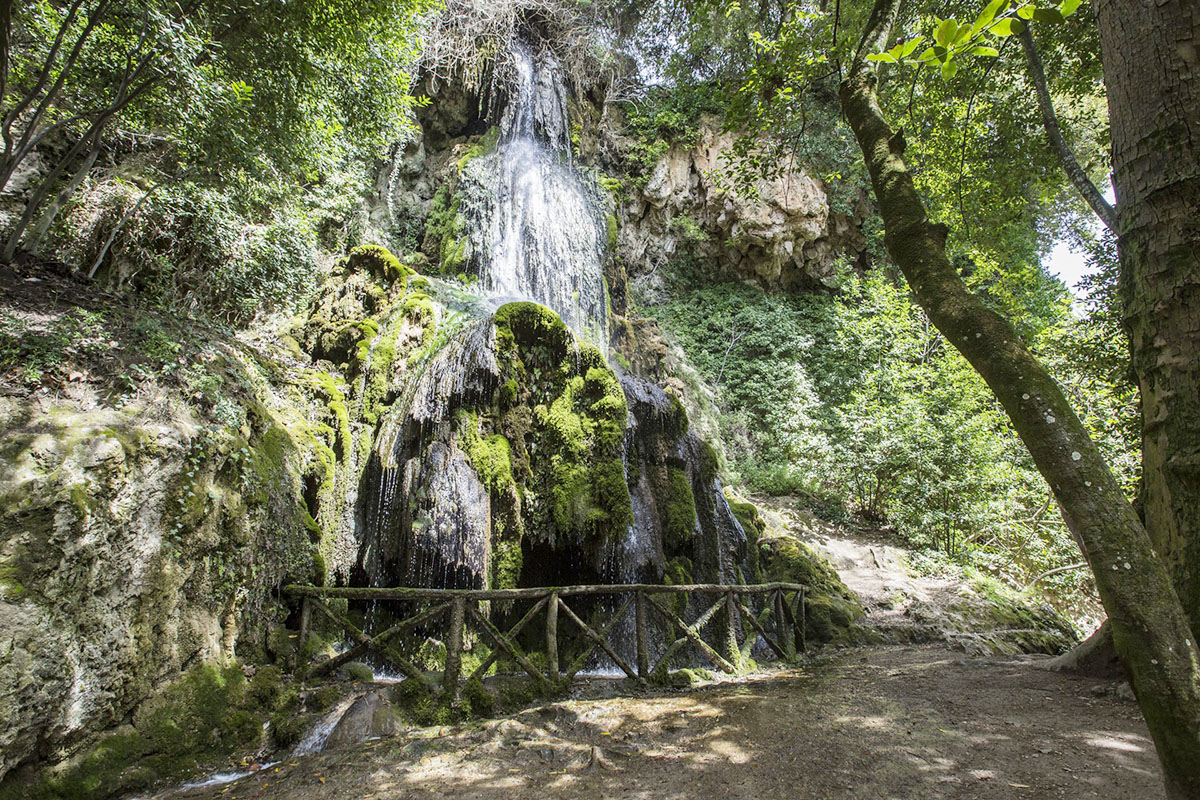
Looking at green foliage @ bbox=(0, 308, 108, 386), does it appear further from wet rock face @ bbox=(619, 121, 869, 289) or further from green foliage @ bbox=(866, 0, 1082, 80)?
wet rock face @ bbox=(619, 121, 869, 289)

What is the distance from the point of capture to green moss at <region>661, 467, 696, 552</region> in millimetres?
7535

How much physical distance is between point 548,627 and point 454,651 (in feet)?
3.10

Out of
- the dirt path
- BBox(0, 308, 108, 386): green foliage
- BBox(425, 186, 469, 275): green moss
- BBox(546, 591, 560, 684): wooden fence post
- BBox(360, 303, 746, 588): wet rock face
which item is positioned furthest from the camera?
BBox(425, 186, 469, 275): green moss

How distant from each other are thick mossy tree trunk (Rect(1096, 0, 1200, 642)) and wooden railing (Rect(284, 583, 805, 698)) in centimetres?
430

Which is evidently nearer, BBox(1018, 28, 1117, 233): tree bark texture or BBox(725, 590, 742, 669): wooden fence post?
BBox(1018, 28, 1117, 233): tree bark texture

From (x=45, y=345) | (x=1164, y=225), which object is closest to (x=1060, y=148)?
(x=1164, y=225)

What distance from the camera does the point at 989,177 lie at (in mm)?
7055

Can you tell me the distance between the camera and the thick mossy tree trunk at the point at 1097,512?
1453mm

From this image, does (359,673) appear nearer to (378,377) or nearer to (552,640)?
(552,640)

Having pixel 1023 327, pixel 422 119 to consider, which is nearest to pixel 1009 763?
pixel 1023 327

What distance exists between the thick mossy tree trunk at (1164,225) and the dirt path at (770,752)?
1.93 metres

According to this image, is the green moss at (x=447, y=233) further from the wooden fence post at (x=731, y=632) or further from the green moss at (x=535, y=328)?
the wooden fence post at (x=731, y=632)

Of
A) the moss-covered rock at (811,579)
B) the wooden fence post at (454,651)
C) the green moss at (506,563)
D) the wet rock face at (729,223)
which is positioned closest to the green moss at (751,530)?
the moss-covered rock at (811,579)

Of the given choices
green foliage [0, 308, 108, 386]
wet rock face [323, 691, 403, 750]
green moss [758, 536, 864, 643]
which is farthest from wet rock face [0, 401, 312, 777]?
green moss [758, 536, 864, 643]
